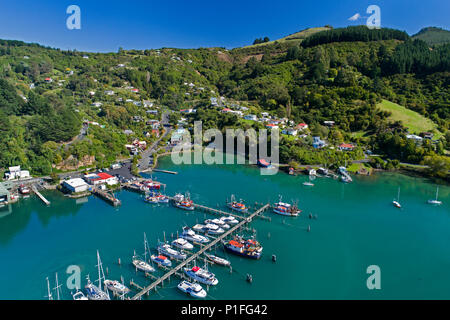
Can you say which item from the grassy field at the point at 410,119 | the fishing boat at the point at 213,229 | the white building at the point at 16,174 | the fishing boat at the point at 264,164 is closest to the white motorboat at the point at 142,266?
the fishing boat at the point at 213,229

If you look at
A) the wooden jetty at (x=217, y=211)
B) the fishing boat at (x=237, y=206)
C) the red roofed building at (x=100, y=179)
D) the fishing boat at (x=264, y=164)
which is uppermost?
the fishing boat at (x=264, y=164)

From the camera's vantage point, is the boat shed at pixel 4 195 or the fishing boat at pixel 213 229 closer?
the fishing boat at pixel 213 229

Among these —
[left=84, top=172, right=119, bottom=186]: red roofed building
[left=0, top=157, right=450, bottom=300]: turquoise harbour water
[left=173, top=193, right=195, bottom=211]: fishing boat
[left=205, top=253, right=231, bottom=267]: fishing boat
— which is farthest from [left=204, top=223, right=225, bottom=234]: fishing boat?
[left=84, top=172, right=119, bottom=186]: red roofed building

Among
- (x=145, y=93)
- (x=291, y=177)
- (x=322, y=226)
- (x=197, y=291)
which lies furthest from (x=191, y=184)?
(x=145, y=93)

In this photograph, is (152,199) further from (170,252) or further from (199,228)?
(170,252)

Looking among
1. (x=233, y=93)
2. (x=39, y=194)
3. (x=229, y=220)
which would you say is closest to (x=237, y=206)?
(x=229, y=220)

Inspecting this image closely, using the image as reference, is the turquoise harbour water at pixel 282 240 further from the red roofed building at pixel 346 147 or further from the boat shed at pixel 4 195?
the red roofed building at pixel 346 147
